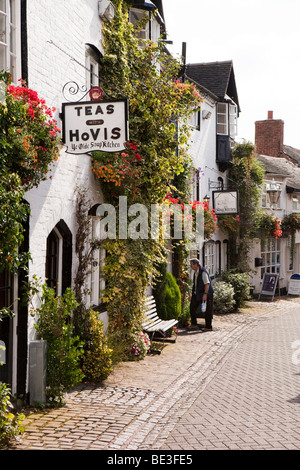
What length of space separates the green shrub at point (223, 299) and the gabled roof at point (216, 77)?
26.0 ft

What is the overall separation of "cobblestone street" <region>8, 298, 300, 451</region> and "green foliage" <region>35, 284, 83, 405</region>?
30 cm

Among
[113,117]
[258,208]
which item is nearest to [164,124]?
[113,117]

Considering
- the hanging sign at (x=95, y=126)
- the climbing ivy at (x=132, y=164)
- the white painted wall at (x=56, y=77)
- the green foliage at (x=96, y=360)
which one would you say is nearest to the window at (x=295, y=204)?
the climbing ivy at (x=132, y=164)

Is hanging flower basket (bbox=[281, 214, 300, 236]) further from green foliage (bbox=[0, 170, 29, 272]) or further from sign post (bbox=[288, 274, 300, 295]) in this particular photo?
green foliage (bbox=[0, 170, 29, 272])

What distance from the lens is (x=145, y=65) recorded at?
37.6 feet

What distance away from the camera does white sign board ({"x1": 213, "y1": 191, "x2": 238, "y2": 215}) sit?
736 inches

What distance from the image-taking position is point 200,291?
14.5 meters

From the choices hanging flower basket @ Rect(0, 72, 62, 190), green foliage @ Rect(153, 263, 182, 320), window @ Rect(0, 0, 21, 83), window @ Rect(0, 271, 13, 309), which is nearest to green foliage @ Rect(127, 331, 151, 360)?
green foliage @ Rect(153, 263, 182, 320)

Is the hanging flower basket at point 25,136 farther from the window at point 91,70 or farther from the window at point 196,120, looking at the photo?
the window at point 196,120

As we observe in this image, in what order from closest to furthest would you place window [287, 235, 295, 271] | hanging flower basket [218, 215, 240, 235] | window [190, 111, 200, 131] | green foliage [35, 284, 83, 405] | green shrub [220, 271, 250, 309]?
1. green foliage [35, 284, 83, 405]
2. window [190, 111, 200, 131]
3. green shrub [220, 271, 250, 309]
4. hanging flower basket [218, 215, 240, 235]
5. window [287, 235, 295, 271]

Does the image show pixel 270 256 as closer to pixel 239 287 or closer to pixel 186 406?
pixel 239 287

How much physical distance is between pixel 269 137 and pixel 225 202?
16.5 metres

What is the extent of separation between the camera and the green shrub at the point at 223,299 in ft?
59.5

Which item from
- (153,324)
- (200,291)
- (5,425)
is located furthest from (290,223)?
(5,425)
